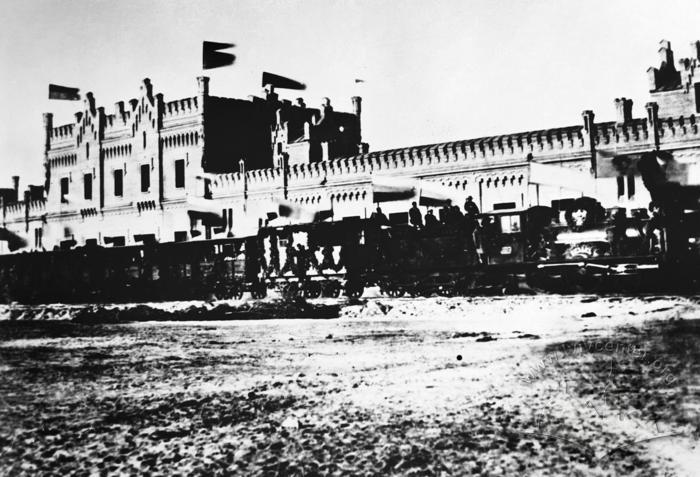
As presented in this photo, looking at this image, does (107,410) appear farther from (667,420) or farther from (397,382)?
(667,420)

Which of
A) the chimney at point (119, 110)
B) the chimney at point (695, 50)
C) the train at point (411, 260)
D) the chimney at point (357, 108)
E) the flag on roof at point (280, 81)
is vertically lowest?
the train at point (411, 260)

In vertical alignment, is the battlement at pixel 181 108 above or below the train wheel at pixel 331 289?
above

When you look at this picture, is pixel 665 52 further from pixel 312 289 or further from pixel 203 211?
pixel 203 211

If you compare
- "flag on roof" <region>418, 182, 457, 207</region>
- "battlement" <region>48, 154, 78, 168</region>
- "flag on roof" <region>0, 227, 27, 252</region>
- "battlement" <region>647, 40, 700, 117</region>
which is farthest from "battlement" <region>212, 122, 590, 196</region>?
"flag on roof" <region>0, 227, 27, 252</region>

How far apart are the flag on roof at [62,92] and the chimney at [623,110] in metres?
16.8

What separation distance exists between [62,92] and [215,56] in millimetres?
1714

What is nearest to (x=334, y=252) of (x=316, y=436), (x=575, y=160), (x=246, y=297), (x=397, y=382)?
(x=246, y=297)

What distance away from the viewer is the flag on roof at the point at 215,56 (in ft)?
21.7

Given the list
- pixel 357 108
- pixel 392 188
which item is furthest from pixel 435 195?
pixel 357 108

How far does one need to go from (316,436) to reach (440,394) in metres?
1.29

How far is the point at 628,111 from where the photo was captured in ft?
65.0

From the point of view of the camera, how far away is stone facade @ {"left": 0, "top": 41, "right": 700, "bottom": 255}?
19797mm

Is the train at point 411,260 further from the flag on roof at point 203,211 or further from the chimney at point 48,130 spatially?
the chimney at point 48,130

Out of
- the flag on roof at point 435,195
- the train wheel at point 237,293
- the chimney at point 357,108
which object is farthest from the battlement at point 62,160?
the flag on roof at point 435,195
